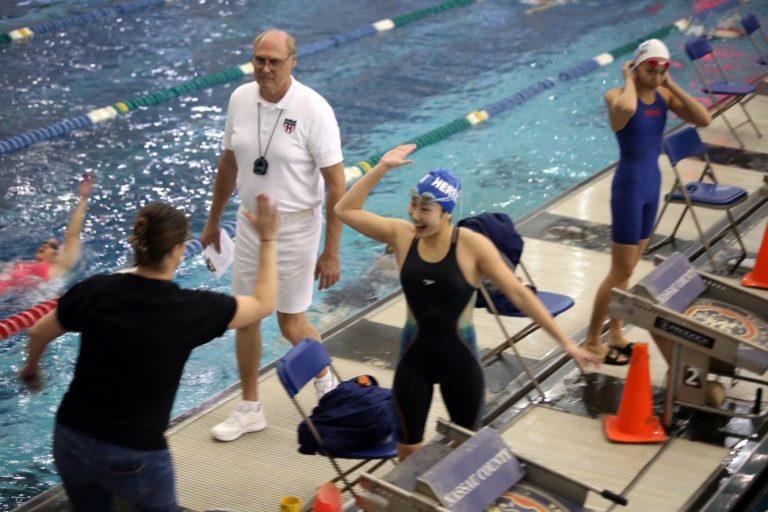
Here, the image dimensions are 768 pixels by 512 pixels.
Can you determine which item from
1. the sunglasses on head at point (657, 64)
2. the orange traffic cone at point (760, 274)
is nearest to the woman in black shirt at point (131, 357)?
the sunglasses on head at point (657, 64)

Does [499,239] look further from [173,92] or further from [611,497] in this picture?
[173,92]

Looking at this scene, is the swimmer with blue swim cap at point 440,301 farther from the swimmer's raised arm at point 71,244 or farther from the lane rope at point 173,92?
the lane rope at point 173,92

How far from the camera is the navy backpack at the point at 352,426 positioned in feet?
14.6

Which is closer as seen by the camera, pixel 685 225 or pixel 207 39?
pixel 685 225

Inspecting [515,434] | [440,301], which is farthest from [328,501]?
[515,434]

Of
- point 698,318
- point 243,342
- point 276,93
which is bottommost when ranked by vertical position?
point 698,318

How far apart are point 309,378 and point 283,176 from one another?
0.91 m

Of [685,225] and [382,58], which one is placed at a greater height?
[382,58]

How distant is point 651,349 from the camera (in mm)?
6223

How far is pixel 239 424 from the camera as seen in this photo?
17.2 feet

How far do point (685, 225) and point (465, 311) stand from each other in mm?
4041

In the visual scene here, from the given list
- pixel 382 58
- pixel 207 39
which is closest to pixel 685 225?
pixel 382 58

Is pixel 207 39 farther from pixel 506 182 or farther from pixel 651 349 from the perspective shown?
pixel 651 349

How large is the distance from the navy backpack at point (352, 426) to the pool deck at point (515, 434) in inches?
16.1
